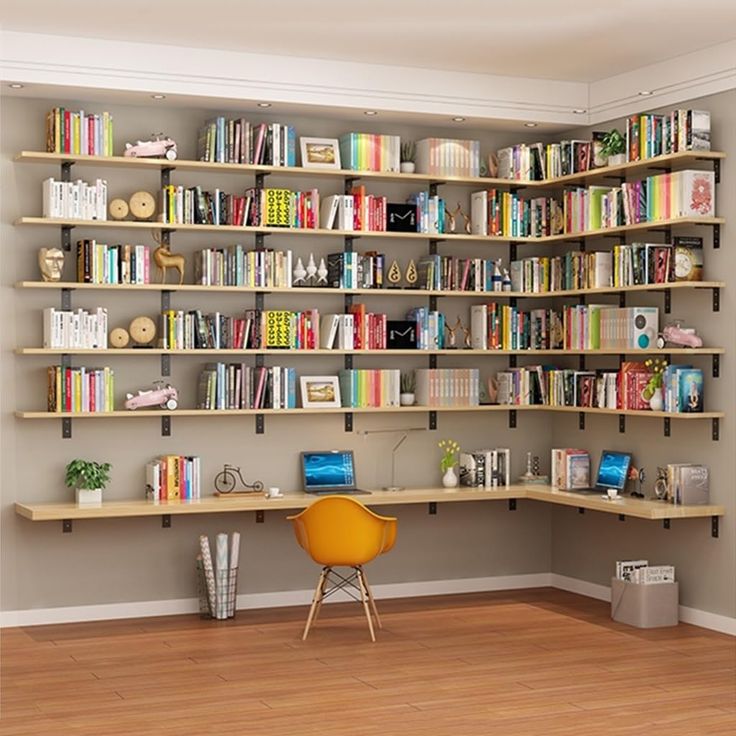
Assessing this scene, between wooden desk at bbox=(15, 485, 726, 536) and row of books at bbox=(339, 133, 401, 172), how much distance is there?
1.87 metres

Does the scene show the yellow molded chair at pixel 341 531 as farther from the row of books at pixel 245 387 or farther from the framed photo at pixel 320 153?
the framed photo at pixel 320 153

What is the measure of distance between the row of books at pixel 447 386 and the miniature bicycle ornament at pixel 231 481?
1110mm

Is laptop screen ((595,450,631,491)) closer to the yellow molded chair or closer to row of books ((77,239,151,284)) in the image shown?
the yellow molded chair

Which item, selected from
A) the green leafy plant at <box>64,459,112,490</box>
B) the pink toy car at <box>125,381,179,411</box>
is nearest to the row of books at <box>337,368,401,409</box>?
the pink toy car at <box>125,381,179,411</box>

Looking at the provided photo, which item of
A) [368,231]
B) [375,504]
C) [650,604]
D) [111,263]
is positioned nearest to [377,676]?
[375,504]

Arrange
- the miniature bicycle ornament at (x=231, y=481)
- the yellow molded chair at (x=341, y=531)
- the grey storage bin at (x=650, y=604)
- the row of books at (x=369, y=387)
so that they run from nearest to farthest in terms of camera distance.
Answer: the yellow molded chair at (x=341, y=531), the grey storage bin at (x=650, y=604), the miniature bicycle ornament at (x=231, y=481), the row of books at (x=369, y=387)

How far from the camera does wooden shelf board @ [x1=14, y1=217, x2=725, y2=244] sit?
6.90 meters

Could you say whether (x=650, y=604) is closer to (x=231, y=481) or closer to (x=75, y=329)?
(x=231, y=481)

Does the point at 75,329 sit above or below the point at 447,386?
above

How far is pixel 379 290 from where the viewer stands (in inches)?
300

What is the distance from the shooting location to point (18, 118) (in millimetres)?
7078

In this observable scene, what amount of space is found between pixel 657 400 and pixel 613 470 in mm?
731

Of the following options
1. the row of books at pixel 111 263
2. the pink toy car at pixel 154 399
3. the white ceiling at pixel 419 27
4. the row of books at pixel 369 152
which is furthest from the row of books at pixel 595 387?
the row of books at pixel 111 263

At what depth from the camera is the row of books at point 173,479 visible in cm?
719
